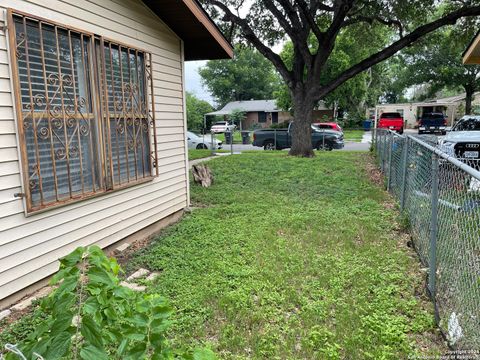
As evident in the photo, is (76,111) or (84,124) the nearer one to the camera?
(76,111)

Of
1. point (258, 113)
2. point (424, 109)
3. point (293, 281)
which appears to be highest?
point (258, 113)

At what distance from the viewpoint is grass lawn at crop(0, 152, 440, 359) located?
263 cm

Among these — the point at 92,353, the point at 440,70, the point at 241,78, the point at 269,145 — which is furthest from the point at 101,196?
the point at 241,78

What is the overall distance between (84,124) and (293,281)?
2.64 m

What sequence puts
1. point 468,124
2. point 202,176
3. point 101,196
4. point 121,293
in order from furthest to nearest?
point 468,124
point 202,176
point 101,196
point 121,293

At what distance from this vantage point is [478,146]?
319 inches

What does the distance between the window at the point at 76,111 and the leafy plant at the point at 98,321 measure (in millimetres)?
2135

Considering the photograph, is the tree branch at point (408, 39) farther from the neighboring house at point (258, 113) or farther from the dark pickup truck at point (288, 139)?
the neighboring house at point (258, 113)

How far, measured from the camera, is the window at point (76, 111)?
3215 mm

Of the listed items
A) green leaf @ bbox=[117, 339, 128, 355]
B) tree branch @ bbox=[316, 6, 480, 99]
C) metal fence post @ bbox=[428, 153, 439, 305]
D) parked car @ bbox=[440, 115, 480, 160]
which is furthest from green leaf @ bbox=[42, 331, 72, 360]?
tree branch @ bbox=[316, 6, 480, 99]

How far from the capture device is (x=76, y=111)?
3.74 meters

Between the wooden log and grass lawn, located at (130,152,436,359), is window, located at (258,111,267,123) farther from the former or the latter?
grass lawn, located at (130,152,436,359)

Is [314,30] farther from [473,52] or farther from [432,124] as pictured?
[432,124]

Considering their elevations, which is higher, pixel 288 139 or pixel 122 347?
pixel 122 347
